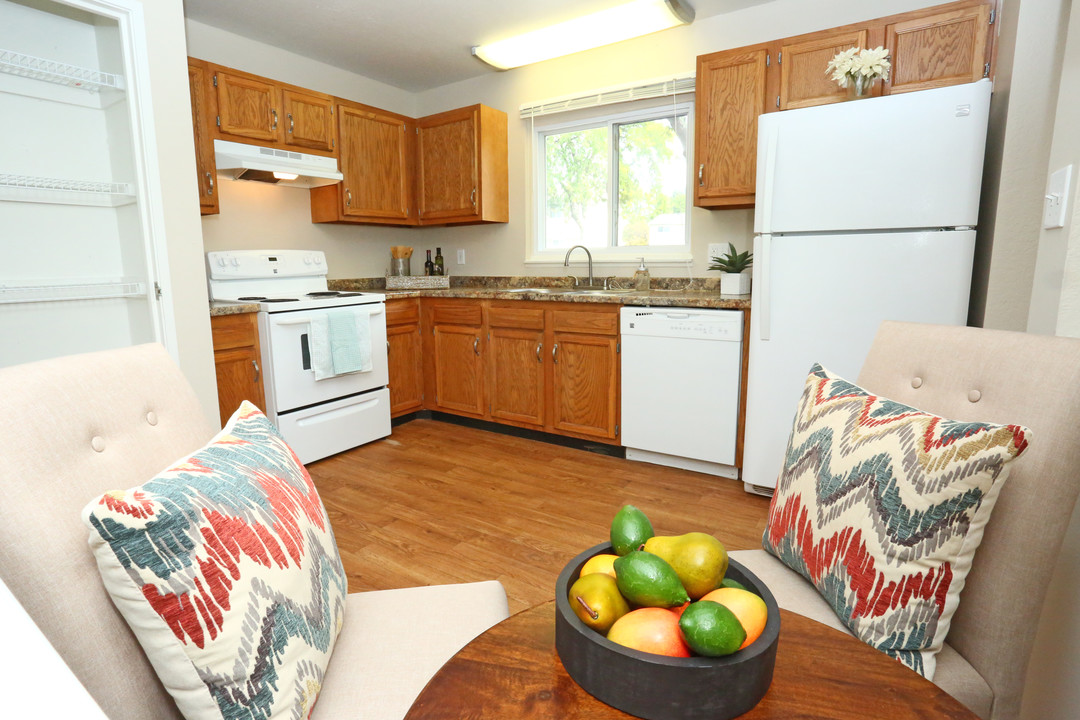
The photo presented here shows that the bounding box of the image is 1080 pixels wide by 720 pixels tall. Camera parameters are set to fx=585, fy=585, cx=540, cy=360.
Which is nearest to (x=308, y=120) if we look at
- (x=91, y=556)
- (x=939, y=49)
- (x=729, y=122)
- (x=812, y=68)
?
(x=729, y=122)

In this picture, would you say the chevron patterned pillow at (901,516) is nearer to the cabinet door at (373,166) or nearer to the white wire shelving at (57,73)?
the white wire shelving at (57,73)

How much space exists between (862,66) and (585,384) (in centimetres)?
189

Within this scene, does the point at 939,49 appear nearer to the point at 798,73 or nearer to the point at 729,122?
the point at 798,73

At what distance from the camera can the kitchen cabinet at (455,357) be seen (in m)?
3.64

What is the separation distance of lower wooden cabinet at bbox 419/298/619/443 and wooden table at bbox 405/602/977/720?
95.3 inches

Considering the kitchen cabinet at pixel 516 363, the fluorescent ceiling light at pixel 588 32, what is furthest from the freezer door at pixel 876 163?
the kitchen cabinet at pixel 516 363

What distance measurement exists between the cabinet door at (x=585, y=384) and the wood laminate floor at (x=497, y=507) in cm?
18

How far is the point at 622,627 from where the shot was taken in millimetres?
588

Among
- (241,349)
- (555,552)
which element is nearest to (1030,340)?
(555,552)

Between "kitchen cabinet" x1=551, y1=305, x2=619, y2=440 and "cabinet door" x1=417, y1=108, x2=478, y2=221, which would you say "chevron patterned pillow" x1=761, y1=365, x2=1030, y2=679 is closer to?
"kitchen cabinet" x1=551, y1=305, x2=619, y2=440

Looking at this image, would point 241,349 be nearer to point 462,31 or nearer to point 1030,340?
point 462,31

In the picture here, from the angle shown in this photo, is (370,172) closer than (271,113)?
No

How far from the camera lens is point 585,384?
3221 mm

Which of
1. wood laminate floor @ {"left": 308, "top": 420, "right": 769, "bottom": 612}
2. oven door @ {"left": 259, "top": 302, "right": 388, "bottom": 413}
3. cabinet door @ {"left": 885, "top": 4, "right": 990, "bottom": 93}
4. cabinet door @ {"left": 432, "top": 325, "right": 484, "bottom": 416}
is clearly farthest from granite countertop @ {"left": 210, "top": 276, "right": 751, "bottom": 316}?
cabinet door @ {"left": 885, "top": 4, "right": 990, "bottom": 93}
